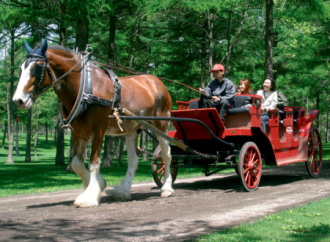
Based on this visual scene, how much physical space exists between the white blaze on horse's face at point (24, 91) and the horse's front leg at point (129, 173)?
2295 millimetres

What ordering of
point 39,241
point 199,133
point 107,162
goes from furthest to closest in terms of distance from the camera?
point 107,162 < point 199,133 < point 39,241

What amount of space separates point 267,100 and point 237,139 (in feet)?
4.40

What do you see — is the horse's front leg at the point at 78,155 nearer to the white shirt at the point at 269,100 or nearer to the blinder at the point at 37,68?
the blinder at the point at 37,68

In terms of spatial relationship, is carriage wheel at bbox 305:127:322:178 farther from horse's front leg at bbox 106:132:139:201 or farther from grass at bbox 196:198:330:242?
grass at bbox 196:198:330:242

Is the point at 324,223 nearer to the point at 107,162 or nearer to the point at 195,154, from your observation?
the point at 195,154

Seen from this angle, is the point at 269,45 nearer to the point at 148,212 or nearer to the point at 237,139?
the point at 237,139

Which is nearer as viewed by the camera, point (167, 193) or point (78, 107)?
point (78, 107)

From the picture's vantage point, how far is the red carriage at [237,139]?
8.66m

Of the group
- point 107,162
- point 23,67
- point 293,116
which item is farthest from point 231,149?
point 107,162

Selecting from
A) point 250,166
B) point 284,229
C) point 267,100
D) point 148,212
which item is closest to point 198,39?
point 267,100

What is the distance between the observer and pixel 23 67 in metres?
6.45

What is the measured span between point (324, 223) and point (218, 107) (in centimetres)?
397

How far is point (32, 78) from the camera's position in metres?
6.45

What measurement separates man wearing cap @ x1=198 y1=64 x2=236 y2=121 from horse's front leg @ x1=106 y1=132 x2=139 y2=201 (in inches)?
64.6
